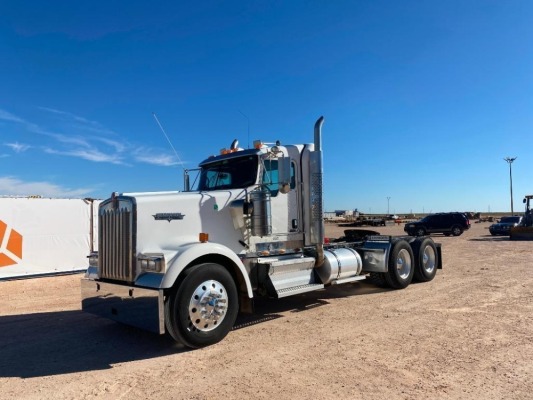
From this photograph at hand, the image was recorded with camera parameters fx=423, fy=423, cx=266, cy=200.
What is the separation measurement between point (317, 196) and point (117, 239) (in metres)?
3.49

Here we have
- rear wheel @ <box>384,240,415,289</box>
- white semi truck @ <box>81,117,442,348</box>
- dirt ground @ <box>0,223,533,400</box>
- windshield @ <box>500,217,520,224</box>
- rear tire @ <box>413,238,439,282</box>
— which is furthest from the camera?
windshield @ <box>500,217,520,224</box>

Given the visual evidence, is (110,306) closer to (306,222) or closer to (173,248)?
(173,248)

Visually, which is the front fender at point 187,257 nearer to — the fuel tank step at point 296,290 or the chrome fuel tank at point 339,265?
the fuel tank step at point 296,290

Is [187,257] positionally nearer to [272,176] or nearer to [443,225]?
[272,176]

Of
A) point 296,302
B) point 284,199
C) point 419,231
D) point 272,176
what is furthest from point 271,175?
point 419,231

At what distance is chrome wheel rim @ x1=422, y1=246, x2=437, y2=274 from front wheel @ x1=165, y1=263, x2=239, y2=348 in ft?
21.7

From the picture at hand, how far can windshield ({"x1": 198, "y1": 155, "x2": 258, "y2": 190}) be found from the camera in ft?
23.2

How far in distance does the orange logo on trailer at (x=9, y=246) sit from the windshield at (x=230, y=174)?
776cm

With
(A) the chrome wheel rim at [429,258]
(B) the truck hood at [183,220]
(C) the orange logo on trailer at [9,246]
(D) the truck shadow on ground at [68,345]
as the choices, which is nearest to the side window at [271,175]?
(B) the truck hood at [183,220]

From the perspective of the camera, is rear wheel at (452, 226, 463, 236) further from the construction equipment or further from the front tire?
the construction equipment

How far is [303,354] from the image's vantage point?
521cm

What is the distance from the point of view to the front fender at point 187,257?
17.2 ft

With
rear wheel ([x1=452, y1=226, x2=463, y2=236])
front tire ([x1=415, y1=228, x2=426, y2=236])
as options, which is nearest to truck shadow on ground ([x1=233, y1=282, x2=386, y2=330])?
front tire ([x1=415, y1=228, x2=426, y2=236])

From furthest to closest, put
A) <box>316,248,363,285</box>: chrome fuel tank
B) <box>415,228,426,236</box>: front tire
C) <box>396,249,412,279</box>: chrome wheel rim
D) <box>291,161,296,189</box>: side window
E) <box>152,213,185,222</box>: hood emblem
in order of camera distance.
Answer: <box>415,228,426,236</box>: front tire < <box>396,249,412,279</box>: chrome wheel rim < <box>316,248,363,285</box>: chrome fuel tank < <box>291,161,296,189</box>: side window < <box>152,213,185,222</box>: hood emblem
